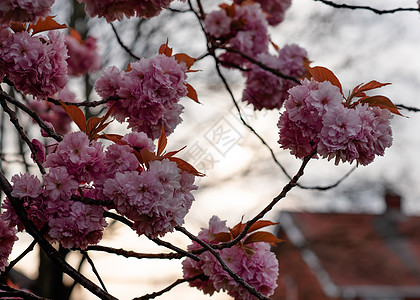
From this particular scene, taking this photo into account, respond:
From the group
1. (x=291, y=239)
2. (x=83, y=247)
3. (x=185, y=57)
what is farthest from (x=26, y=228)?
(x=291, y=239)

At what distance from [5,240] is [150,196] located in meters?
0.44

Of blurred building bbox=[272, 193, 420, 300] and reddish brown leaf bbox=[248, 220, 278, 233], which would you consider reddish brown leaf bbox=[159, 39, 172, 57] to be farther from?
blurred building bbox=[272, 193, 420, 300]

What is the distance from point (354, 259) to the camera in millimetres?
10352

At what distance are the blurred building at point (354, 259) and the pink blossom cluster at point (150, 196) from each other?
6367 mm

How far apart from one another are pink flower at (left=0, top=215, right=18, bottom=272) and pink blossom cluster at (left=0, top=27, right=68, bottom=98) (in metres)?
0.33

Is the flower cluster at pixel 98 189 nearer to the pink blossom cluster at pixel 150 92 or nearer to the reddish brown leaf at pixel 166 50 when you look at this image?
the pink blossom cluster at pixel 150 92

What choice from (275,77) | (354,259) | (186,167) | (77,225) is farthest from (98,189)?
(354,259)

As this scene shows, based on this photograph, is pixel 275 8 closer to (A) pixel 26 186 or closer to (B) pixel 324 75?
(B) pixel 324 75

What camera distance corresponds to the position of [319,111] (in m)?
1.26

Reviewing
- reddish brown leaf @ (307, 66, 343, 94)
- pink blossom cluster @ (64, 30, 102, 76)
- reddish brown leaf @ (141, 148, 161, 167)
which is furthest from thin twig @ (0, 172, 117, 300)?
pink blossom cluster @ (64, 30, 102, 76)

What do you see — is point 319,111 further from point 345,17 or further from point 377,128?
point 345,17

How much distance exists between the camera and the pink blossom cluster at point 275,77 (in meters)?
2.49

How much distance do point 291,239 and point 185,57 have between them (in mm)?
10951

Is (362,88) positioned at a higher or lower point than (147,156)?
higher
